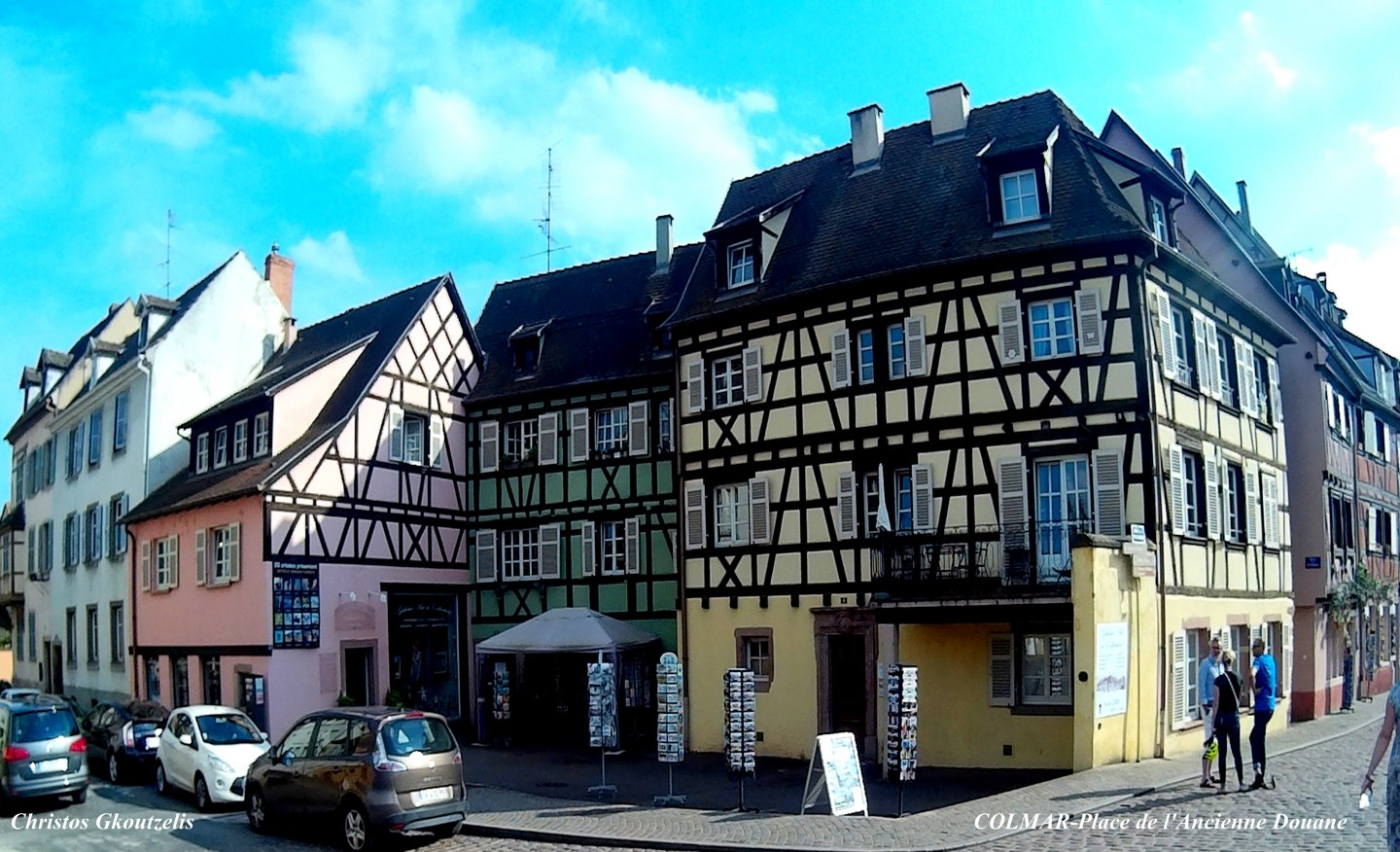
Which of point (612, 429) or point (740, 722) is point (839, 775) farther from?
point (612, 429)

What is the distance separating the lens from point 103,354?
39375mm

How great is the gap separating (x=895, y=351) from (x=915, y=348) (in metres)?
0.54

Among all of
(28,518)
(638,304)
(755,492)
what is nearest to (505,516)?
(638,304)

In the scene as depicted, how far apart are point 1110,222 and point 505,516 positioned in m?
17.0

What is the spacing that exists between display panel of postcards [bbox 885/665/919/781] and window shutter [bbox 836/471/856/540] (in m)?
6.60

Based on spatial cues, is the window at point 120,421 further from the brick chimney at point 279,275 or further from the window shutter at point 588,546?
the window shutter at point 588,546

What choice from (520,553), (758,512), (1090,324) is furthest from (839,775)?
(520,553)

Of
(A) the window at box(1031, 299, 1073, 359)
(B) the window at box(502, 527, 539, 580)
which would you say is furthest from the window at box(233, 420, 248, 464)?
(A) the window at box(1031, 299, 1073, 359)

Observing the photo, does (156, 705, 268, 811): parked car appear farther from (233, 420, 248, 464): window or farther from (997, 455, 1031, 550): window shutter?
(997, 455, 1031, 550): window shutter

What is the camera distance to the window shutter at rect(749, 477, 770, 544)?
24.3m

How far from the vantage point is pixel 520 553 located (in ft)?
103

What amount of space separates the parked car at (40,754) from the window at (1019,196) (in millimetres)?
17243

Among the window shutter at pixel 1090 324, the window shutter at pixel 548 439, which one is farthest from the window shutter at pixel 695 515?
the window shutter at pixel 1090 324

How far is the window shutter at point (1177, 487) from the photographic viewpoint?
20.9 metres
